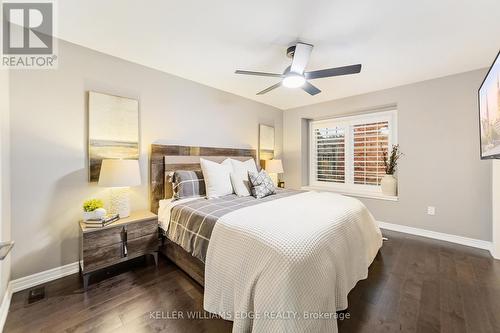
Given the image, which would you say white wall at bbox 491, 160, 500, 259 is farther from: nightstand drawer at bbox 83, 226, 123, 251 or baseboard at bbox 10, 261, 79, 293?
baseboard at bbox 10, 261, 79, 293

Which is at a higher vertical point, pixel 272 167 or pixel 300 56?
pixel 300 56

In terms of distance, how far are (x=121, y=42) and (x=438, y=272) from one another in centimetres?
416

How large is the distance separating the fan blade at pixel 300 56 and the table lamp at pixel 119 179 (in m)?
2.05

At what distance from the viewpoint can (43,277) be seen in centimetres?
206

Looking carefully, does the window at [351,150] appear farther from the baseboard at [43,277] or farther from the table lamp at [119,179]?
the baseboard at [43,277]

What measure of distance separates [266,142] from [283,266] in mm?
3599

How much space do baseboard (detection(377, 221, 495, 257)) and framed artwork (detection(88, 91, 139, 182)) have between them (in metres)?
4.17

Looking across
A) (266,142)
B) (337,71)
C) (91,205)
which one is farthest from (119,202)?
(266,142)

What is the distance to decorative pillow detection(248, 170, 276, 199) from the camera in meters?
2.76

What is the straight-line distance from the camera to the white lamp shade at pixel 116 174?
2.12 m

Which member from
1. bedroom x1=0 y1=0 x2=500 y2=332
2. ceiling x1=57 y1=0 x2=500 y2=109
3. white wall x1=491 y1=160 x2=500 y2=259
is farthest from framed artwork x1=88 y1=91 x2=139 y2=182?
white wall x1=491 y1=160 x2=500 y2=259

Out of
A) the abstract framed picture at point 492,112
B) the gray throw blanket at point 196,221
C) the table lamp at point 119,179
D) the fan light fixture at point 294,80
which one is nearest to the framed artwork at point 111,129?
the table lamp at point 119,179

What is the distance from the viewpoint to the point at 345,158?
444 cm

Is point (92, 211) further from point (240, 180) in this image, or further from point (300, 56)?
point (300, 56)
